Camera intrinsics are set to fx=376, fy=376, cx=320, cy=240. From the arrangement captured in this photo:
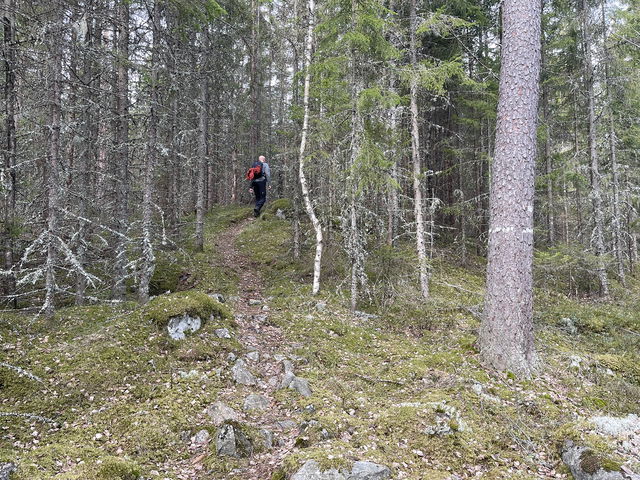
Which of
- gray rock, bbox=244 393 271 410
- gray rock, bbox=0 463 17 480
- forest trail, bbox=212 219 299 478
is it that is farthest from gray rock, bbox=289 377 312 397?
gray rock, bbox=0 463 17 480

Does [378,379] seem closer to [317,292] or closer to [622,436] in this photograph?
[622,436]

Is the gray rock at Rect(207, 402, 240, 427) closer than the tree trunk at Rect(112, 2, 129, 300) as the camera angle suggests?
Yes

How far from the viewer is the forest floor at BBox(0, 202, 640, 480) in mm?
4066

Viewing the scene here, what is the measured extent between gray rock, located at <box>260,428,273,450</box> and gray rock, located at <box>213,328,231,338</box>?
2.75 metres

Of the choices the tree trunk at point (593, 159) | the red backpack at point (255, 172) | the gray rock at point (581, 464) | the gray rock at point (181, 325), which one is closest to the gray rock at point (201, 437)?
the gray rock at point (181, 325)

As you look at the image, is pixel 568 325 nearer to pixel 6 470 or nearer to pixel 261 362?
pixel 261 362

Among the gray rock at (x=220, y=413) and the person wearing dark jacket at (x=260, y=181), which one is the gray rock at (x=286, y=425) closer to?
the gray rock at (x=220, y=413)

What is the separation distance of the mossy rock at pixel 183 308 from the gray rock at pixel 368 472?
446cm

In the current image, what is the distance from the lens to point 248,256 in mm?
13922

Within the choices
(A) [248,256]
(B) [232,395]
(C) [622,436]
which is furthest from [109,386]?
(A) [248,256]

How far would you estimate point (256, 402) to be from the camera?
5.38m

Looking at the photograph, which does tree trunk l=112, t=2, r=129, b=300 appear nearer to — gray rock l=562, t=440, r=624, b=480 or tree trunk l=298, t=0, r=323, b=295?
tree trunk l=298, t=0, r=323, b=295

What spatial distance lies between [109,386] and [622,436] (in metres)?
6.58

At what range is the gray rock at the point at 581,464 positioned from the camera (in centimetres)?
356
